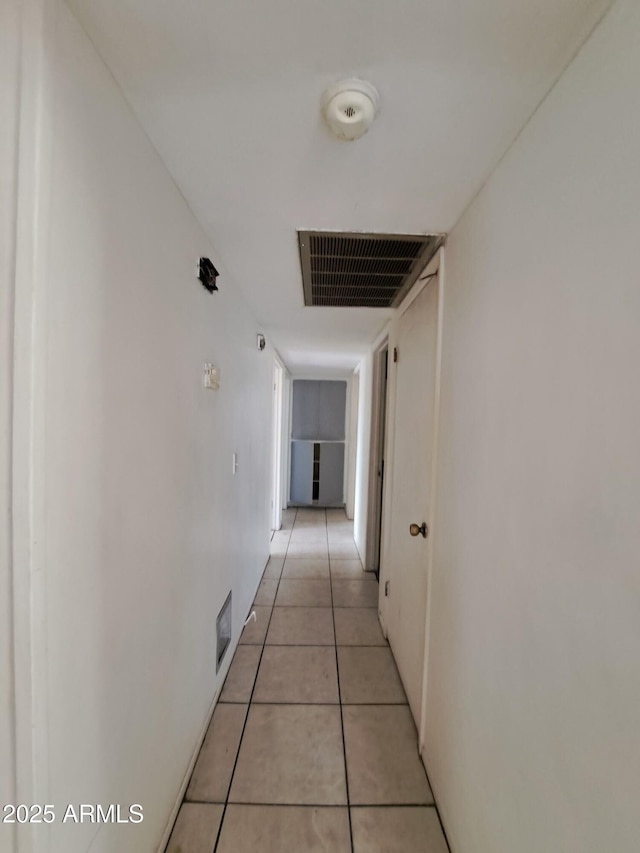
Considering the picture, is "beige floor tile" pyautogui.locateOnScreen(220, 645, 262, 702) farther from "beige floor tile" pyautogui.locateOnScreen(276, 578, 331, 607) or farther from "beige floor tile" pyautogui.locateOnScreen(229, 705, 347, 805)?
"beige floor tile" pyautogui.locateOnScreen(276, 578, 331, 607)

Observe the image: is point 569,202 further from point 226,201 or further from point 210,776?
point 210,776

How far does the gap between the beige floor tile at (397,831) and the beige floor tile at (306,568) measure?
6.18 feet

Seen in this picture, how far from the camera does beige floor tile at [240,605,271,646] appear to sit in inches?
86.8

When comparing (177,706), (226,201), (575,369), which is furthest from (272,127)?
(177,706)

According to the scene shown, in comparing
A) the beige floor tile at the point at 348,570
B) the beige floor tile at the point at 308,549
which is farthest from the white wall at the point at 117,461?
the beige floor tile at the point at 308,549

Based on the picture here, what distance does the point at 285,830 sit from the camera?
119cm

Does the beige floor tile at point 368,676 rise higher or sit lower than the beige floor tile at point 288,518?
higher

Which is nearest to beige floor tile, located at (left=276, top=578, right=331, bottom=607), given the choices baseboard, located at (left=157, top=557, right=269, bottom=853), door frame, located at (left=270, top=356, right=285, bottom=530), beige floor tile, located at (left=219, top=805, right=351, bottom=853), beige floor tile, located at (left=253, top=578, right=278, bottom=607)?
beige floor tile, located at (left=253, top=578, right=278, bottom=607)

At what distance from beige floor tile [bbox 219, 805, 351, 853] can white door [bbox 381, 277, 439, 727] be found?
20.8 inches

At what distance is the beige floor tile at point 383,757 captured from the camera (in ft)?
4.32

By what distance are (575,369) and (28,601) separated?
1.06m

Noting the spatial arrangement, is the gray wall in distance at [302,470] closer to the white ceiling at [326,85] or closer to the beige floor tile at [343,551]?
the beige floor tile at [343,551]

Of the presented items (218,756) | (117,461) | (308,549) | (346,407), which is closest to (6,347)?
(117,461)

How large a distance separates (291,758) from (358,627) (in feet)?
3.35
